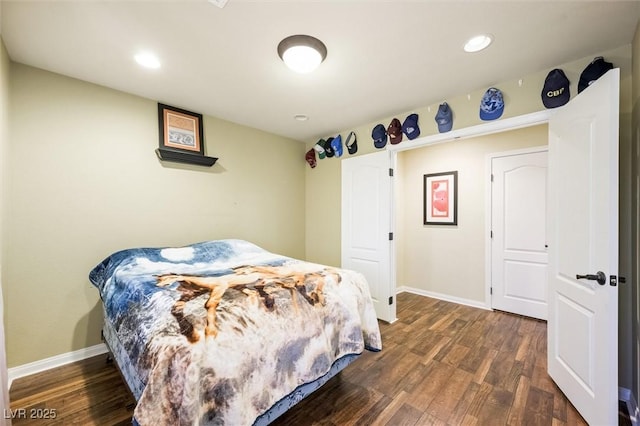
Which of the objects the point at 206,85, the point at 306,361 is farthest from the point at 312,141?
the point at 306,361

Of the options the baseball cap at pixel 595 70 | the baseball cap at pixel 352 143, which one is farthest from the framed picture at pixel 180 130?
the baseball cap at pixel 595 70

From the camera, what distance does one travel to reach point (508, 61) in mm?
2025

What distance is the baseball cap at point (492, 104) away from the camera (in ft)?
7.65

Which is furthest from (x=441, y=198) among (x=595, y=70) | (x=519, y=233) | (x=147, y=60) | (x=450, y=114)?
(x=147, y=60)

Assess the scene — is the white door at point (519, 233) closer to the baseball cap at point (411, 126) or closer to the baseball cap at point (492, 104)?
the baseball cap at point (492, 104)

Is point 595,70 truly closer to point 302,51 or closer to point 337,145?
point 302,51

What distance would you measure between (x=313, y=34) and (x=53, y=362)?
343 centimetres

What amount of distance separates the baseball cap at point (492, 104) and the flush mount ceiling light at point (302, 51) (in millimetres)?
1602

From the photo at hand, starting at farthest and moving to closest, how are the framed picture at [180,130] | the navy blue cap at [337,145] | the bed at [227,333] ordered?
the navy blue cap at [337,145] → the framed picture at [180,130] → the bed at [227,333]

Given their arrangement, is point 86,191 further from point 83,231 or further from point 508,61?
point 508,61

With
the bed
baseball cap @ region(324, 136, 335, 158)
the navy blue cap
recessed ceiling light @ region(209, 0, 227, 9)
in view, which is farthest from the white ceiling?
the bed

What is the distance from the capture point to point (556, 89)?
2.02 meters

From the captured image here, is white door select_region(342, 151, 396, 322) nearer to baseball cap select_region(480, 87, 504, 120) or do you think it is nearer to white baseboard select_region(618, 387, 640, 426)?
baseball cap select_region(480, 87, 504, 120)

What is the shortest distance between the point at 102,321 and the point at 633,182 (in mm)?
4451
